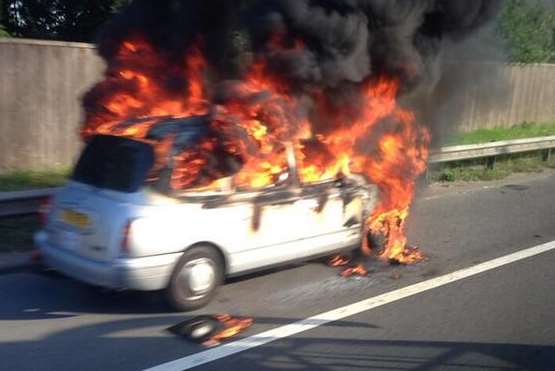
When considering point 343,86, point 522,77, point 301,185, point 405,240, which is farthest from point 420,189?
point 522,77

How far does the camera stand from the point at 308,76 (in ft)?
26.7

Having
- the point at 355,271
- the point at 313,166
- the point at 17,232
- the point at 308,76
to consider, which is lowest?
the point at 355,271

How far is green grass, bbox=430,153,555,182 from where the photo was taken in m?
13.5

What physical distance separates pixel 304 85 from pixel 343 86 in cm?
56

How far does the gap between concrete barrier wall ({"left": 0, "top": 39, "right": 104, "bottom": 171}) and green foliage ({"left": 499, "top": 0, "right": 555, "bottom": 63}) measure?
37.1 ft

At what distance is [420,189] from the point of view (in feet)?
32.7

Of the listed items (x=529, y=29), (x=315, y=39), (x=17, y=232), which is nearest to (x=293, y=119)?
(x=315, y=39)

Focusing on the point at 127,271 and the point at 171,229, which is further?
the point at 171,229

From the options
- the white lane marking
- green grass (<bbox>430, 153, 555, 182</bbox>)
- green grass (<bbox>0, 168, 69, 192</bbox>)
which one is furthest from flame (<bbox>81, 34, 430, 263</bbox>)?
green grass (<bbox>430, 153, 555, 182</bbox>)

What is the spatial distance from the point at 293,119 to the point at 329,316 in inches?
79.4

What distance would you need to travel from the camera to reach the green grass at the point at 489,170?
1348 cm

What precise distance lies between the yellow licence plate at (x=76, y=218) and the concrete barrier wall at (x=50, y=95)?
446 cm

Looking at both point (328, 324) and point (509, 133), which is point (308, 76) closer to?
point (328, 324)

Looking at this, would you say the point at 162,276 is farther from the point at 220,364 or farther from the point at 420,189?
the point at 420,189
